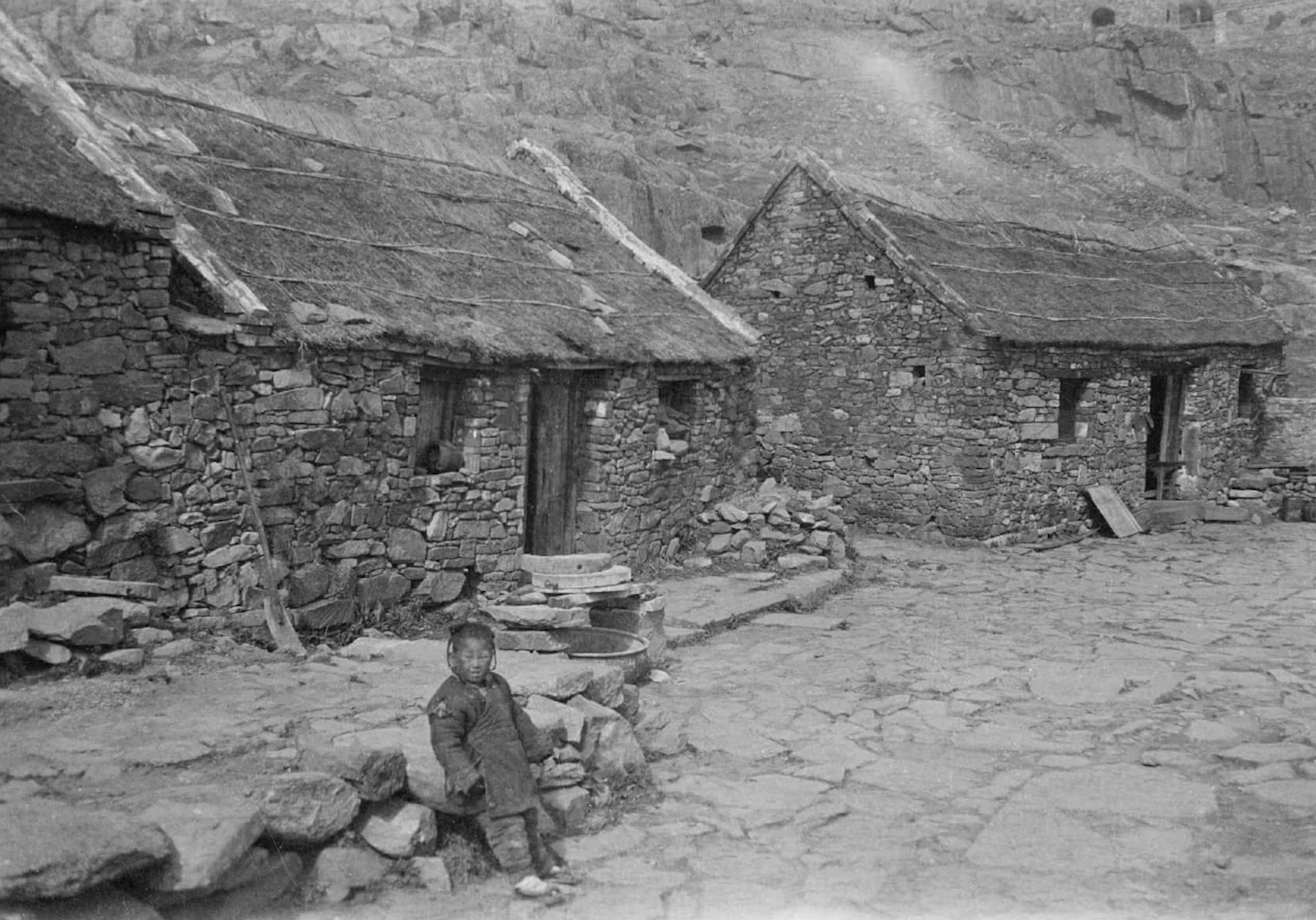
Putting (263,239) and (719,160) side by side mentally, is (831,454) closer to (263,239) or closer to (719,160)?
(263,239)

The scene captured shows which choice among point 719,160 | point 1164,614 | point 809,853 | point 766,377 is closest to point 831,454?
point 766,377

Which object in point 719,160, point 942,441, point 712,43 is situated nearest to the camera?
point 942,441

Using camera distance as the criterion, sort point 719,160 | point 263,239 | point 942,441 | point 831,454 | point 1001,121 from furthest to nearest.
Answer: point 1001,121 < point 719,160 < point 831,454 < point 942,441 < point 263,239

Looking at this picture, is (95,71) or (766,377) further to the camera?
(766,377)

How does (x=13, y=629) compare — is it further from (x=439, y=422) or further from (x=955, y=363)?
(x=955, y=363)

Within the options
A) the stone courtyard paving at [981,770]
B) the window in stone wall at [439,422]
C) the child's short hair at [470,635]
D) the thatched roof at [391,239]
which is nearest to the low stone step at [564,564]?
the stone courtyard paving at [981,770]

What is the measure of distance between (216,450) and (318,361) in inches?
45.1

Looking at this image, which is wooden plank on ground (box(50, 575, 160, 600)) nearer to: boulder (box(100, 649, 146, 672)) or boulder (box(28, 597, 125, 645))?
boulder (box(28, 597, 125, 645))

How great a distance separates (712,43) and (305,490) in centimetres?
5148

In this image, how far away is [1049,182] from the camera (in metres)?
43.5

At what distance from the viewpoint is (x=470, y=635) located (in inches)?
218

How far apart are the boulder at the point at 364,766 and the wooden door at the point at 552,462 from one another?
6757 millimetres

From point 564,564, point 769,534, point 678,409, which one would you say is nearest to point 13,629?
point 564,564

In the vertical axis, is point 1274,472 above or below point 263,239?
below
